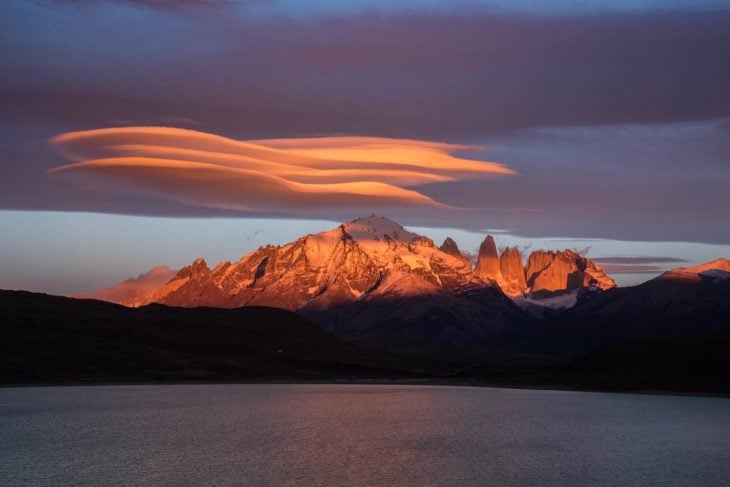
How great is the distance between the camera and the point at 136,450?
103m

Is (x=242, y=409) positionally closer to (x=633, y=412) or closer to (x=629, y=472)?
(x=633, y=412)

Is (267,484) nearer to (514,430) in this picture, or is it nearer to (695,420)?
(514,430)

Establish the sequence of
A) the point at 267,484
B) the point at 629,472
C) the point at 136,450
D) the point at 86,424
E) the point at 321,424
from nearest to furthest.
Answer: the point at 267,484 → the point at 629,472 → the point at 136,450 → the point at 86,424 → the point at 321,424

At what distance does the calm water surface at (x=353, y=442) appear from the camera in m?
87.9

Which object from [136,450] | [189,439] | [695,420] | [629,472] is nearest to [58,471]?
[136,450]

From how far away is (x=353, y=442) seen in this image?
115 meters

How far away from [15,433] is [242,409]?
4921 centimetres

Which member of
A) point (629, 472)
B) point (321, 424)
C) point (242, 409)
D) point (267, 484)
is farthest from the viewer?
point (242, 409)

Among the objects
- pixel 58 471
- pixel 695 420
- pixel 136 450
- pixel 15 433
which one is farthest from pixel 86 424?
pixel 695 420

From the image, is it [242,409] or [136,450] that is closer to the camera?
[136,450]

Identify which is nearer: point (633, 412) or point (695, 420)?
point (695, 420)

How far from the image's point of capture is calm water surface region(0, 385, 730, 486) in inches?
3460

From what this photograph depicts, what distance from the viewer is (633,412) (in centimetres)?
16238

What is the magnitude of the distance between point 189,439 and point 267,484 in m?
34.7
